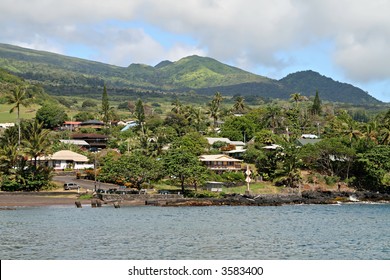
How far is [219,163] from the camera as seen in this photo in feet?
372

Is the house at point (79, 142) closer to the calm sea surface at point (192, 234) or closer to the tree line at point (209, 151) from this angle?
the tree line at point (209, 151)

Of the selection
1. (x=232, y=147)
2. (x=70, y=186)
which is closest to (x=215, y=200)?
(x=70, y=186)

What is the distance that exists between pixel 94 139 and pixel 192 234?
339ft

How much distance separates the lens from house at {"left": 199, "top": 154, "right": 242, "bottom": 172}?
4441 inches

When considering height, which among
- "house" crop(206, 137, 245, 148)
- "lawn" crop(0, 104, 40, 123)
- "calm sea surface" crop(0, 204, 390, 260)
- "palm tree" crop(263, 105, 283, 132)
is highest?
"lawn" crop(0, 104, 40, 123)

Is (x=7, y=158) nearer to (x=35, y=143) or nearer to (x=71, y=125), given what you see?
(x=35, y=143)

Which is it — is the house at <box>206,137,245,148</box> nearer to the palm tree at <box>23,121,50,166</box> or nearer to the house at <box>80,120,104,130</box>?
the house at <box>80,120,104,130</box>

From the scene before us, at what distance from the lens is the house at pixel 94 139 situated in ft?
492

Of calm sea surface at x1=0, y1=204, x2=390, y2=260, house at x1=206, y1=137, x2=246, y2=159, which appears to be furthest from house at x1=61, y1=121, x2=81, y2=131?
calm sea surface at x1=0, y1=204, x2=390, y2=260

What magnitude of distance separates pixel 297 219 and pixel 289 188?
35.8 m

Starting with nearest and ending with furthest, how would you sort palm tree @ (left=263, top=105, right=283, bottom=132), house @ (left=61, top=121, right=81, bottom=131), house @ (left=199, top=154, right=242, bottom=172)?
house @ (left=199, top=154, right=242, bottom=172)
palm tree @ (left=263, top=105, right=283, bottom=132)
house @ (left=61, top=121, right=81, bottom=131)

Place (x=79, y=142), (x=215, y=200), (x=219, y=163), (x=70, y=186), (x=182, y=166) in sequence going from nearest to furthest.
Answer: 1. (x=215, y=200)
2. (x=182, y=166)
3. (x=70, y=186)
4. (x=219, y=163)
5. (x=79, y=142)

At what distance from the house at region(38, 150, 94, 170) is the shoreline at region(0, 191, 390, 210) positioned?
2749cm

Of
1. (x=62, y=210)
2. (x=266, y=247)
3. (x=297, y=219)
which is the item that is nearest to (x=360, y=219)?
(x=297, y=219)
